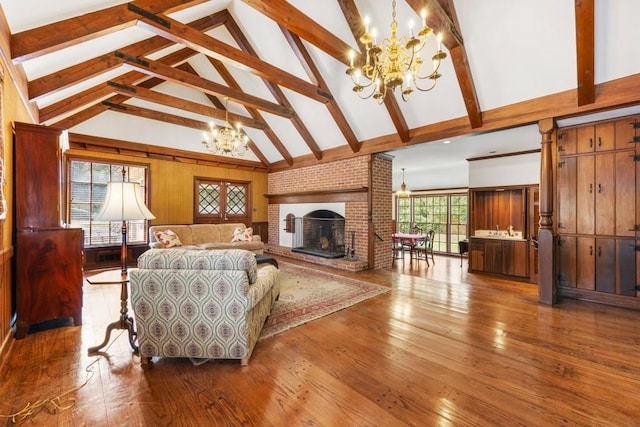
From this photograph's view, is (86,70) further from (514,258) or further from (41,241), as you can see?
(514,258)

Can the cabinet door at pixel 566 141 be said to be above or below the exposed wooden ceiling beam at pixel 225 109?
below

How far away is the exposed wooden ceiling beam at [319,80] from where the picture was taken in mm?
4652

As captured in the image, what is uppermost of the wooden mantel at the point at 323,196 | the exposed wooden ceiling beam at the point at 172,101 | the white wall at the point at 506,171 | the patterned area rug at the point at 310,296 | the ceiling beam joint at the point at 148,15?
the exposed wooden ceiling beam at the point at 172,101

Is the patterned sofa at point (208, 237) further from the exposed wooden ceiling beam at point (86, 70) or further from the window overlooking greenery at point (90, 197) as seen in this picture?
the exposed wooden ceiling beam at point (86, 70)

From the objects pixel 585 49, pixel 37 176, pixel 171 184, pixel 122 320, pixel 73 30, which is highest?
pixel 585 49

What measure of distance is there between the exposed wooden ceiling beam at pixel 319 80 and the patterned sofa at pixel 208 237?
3.39 metres

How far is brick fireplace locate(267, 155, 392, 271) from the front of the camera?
5957 mm

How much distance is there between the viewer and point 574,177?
392cm

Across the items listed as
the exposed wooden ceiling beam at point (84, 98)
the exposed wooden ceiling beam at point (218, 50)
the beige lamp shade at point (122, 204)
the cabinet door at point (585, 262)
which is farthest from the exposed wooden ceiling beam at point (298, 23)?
the cabinet door at point (585, 262)

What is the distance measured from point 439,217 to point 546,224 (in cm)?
528

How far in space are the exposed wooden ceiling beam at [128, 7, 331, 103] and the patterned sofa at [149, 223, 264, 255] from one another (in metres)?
3.71

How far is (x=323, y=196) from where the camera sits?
7.00 metres

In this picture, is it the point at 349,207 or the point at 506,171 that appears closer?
the point at 506,171

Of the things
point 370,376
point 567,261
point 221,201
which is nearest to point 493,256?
point 567,261
